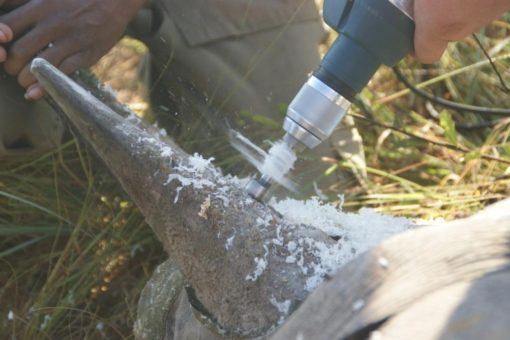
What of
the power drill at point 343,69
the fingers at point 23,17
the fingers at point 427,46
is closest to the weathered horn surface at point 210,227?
the power drill at point 343,69

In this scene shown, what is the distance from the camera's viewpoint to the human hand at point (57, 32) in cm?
146

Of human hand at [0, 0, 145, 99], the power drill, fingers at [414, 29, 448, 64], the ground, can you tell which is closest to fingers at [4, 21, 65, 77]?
human hand at [0, 0, 145, 99]

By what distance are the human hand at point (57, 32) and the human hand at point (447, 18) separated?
2.24ft

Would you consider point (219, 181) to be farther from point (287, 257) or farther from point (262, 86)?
point (262, 86)

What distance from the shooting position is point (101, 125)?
103 cm

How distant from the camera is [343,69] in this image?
3.60 ft

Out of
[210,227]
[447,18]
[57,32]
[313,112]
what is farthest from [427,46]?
[57,32]

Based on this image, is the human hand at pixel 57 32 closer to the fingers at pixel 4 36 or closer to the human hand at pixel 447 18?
the fingers at pixel 4 36

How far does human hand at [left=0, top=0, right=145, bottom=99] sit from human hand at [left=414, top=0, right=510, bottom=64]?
0.68 metres

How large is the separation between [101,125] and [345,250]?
0.36 m

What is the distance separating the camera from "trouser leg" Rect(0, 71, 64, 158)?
155cm

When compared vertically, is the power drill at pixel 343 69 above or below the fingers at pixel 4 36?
above

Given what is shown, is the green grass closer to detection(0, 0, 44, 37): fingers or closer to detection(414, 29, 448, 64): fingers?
detection(0, 0, 44, 37): fingers

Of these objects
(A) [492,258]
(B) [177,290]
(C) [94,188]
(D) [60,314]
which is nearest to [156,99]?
(C) [94,188]
